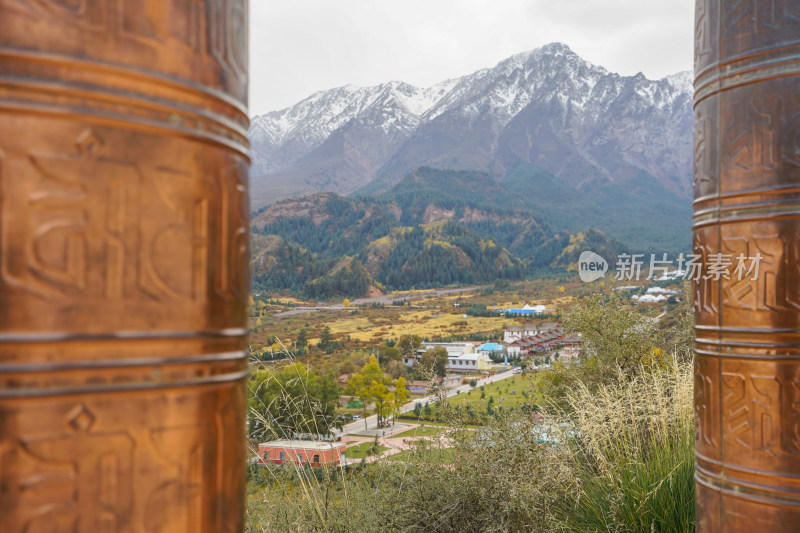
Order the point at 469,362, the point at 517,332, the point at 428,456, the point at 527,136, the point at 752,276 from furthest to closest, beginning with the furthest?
1. the point at 527,136
2. the point at 517,332
3. the point at 469,362
4. the point at 428,456
5. the point at 752,276

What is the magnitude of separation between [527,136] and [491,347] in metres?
138

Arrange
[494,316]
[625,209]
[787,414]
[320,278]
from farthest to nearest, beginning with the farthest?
[625,209], [320,278], [494,316], [787,414]

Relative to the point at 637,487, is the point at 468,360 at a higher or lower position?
lower

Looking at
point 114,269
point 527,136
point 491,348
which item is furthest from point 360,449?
point 527,136

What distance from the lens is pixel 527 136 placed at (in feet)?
569

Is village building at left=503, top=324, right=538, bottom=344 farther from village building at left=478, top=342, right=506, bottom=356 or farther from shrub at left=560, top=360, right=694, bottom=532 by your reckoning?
shrub at left=560, top=360, right=694, bottom=532

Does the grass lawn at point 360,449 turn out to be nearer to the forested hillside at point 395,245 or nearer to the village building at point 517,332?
the village building at point 517,332

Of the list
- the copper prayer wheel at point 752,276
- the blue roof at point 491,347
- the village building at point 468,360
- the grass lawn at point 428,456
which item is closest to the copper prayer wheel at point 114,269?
the copper prayer wheel at point 752,276

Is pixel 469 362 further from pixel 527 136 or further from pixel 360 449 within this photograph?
pixel 527 136

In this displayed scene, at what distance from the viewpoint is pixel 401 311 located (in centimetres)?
6556

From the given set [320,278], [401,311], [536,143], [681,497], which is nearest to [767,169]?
[681,497]

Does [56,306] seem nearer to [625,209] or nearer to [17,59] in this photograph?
[17,59]

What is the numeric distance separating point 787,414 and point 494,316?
56.8m

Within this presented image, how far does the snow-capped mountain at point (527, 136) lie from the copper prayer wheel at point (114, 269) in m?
139
